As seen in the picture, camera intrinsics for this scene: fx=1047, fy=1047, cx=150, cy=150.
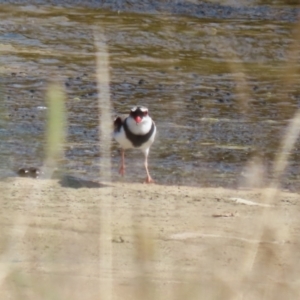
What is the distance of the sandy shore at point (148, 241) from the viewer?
396 cm

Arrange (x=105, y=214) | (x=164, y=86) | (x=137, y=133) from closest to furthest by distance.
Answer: (x=105, y=214) → (x=137, y=133) → (x=164, y=86)

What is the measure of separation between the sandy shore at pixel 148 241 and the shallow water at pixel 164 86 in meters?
0.48

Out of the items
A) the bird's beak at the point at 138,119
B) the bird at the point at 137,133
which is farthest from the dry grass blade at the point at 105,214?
the bird's beak at the point at 138,119

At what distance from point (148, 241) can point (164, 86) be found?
611 cm

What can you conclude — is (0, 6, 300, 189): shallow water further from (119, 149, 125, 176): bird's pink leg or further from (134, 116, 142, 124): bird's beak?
(134, 116, 142, 124): bird's beak

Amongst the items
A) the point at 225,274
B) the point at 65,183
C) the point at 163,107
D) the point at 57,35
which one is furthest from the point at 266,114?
the point at 225,274

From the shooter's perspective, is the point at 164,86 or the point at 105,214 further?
the point at 164,86

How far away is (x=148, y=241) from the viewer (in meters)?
3.58

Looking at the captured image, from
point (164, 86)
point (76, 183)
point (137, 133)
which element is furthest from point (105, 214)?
point (164, 86)

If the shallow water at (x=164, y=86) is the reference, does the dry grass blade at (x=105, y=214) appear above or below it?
above

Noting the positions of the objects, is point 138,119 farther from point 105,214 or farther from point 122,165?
point 105,214

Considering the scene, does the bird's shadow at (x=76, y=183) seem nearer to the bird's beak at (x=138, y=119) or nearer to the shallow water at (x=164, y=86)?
the shallow water at (x=164, y=86)

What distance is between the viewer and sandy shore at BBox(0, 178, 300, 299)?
396 centimetres

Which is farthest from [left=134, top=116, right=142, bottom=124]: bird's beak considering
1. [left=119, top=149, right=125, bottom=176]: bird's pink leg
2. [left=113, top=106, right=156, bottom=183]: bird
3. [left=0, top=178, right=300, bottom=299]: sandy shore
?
[left=0, top=178, right=300, bottom=299]: sandy shore
